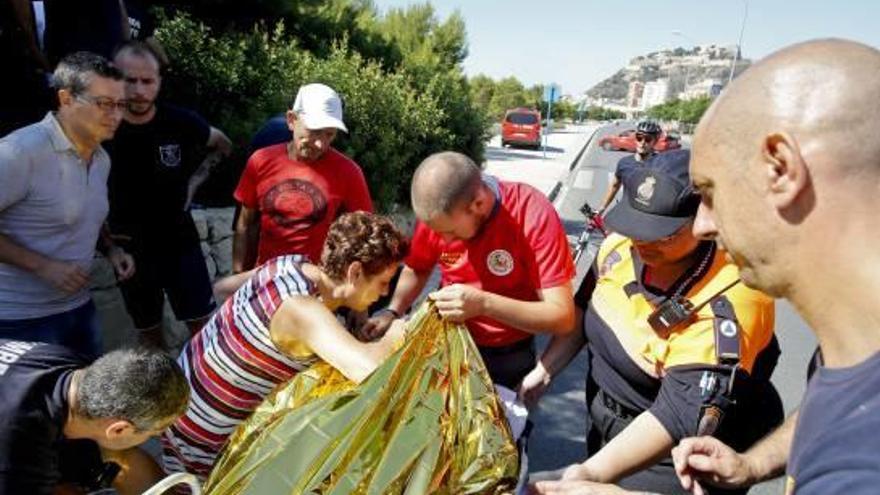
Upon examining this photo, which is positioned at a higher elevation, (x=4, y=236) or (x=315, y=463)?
(x=4, y=236)

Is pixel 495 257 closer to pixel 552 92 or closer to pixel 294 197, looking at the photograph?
pixel 294 197

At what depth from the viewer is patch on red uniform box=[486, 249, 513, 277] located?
2268 mm

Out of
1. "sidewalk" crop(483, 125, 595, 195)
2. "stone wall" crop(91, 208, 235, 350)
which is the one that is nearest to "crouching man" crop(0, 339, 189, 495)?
"stone wall" crop(91, 208, 235, 350)

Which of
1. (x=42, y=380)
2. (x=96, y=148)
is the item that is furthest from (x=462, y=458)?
(x=96, y=148)

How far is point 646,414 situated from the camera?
164 centimetres

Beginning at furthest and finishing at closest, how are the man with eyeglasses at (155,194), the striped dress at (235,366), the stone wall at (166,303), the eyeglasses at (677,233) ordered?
1. the stone wall at (166,303)
2. the man with eyeglasses at (155,194)
3. the striped dress at (235,366)
4. the eyeglasses at (677,233)

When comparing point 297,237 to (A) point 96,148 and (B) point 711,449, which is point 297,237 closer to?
(A) point 96,148

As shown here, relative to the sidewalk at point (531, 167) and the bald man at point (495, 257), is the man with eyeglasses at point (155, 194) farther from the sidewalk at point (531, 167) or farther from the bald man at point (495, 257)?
the sidewalk at point (531, 167)

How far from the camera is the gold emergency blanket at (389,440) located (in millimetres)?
1272

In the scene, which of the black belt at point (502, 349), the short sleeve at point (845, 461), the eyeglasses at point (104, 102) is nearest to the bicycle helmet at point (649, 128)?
the black belt at point (502, 349)

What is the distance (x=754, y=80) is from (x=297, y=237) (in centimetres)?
247

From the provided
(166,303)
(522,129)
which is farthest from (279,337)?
(522,129)

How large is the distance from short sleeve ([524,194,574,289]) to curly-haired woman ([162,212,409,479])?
0.50 m

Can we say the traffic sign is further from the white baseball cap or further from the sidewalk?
the white baseball cap
